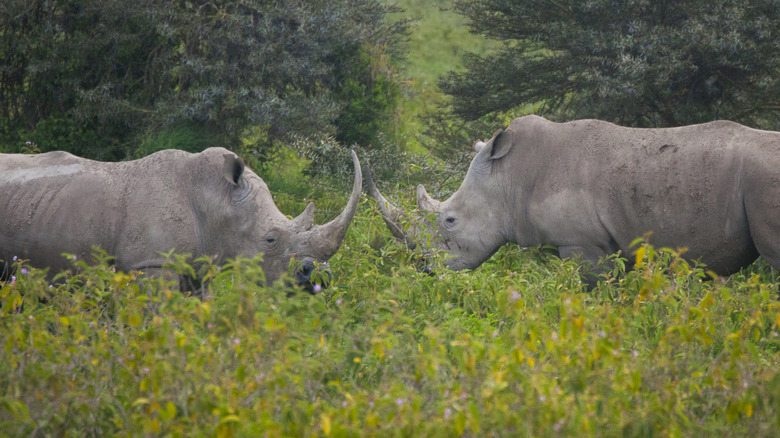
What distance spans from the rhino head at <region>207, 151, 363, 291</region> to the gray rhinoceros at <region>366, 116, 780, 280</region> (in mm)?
896

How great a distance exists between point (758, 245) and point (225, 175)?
3444mm

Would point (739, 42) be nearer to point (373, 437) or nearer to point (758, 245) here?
point (758, 245)

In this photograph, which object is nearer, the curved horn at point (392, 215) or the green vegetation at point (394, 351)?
the green vegetation at point (394, 351)

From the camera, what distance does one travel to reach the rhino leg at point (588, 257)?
20.3ft

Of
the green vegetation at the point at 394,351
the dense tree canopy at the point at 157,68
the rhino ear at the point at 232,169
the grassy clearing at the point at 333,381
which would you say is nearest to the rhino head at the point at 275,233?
the rhino ear at the point at 232,169

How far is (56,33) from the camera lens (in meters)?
9.77

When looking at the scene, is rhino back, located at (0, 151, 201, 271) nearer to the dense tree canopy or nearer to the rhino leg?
the rhino leg

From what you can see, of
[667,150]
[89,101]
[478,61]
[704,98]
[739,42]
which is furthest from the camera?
[478,61]

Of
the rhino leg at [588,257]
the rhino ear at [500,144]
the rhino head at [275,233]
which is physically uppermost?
the rhino ear at [500,144]

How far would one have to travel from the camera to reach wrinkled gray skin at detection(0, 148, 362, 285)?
5.54m

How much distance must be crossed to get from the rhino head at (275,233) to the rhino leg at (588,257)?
1644 millimetres

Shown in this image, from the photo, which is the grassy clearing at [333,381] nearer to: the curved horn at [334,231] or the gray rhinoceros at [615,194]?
the curved horn at [334,231]

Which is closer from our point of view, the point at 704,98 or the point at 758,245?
the point at 758,245

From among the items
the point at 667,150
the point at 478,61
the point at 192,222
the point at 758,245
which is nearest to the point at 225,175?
the point at 192,222
